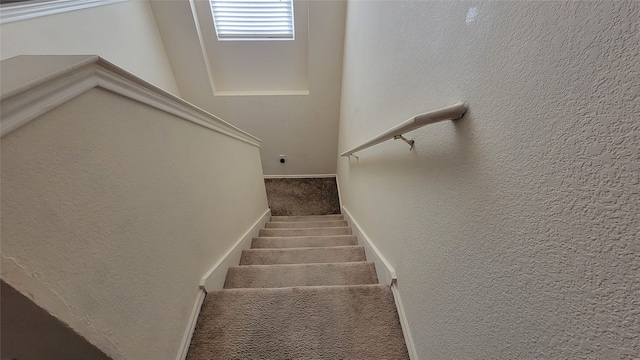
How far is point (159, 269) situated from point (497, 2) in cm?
123

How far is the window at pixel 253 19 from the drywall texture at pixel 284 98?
0.17 meters

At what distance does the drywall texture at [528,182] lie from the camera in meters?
0.29

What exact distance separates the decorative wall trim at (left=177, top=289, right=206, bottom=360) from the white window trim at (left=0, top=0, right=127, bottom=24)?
1.90 meters

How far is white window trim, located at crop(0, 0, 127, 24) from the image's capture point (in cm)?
127

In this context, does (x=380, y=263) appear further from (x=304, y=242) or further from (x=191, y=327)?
(x=191, y=327)

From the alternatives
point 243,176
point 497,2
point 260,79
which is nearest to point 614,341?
point 497,2

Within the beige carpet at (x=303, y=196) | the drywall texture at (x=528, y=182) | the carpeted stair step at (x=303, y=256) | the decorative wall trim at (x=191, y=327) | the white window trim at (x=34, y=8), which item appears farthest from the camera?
the beige carpet at (x=303, y=196)

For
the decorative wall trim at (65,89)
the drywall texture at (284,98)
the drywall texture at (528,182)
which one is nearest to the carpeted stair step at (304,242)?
the drywall texture at (528,182)

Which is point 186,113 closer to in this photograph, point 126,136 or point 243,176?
point 126,136

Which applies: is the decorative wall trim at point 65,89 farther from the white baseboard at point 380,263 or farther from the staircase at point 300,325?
the white baseboard at point 380,263

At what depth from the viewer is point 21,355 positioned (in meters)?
0.47

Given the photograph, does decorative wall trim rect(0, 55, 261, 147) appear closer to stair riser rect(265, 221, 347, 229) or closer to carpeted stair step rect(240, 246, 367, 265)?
carpeted stair step rect(240, 246, 367, 265)

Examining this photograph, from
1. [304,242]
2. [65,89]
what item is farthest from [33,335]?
[304,242]

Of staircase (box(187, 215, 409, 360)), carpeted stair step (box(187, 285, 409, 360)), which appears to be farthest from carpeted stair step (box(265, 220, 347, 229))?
carpeted stair step (box(187, 285, 409, 360))
